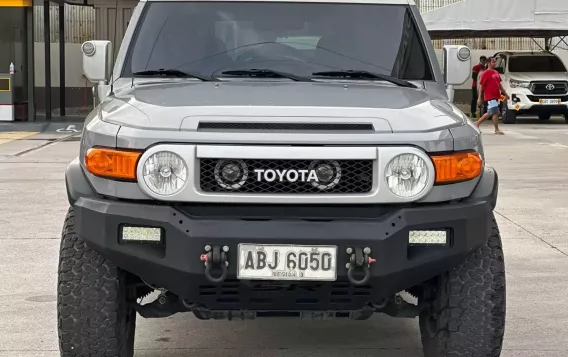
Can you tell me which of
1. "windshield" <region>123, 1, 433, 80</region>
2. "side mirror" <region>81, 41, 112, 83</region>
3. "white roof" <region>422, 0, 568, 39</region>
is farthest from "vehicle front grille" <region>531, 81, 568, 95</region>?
"side mirror" <region>81, 41, 112, 83</region>

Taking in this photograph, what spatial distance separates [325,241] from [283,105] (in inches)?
24.9

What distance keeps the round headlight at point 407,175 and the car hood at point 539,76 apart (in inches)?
749

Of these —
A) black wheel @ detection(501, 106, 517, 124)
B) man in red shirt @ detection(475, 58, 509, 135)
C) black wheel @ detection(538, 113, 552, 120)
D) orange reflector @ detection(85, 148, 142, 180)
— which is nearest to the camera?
orange reflector @ detection(85, 148, 142, 180)

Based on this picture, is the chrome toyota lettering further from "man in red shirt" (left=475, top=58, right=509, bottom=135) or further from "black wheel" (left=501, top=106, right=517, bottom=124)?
"black wheel" (left=501, top=106, right=517, bottom=124)

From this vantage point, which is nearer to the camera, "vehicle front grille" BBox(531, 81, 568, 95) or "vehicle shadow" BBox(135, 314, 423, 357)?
"vehicle shadow" BBox(135, 314, 423, 357)

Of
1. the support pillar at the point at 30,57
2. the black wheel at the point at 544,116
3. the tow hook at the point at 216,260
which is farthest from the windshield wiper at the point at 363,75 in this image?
the black wheel at the point at 544,116

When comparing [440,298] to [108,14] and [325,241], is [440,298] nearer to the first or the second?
[325,241]

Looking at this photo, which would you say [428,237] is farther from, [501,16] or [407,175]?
[501,16]

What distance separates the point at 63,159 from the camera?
14055mm

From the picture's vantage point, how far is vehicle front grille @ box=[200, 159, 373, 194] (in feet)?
12.2

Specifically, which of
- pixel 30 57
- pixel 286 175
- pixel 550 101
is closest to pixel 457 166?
pixel 286 175

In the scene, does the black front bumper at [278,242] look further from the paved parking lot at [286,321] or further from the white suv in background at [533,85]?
the white suv in background at [533,85]

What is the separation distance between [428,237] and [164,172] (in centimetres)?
106

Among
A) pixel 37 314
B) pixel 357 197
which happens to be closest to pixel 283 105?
pixel 357 197
